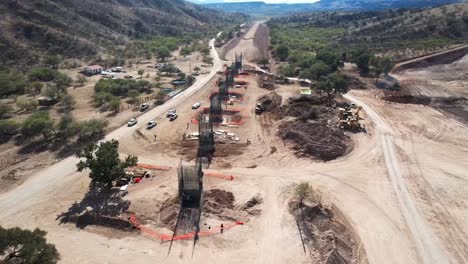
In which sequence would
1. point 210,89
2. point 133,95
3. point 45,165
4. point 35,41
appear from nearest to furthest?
point 45,165 → point 133,95 → point 210,89 → point 35,41

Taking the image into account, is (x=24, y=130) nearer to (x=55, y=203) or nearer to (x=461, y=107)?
(x=55, y=203)

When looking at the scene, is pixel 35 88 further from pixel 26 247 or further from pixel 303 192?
pixel 303 192

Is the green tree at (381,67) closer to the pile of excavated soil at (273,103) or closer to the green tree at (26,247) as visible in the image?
the pile of excavated soil at (273,103)

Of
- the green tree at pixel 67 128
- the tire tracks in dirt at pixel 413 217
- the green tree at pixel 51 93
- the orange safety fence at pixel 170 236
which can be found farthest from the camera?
the green tree at pixel 51 93

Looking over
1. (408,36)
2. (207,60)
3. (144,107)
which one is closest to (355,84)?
(144,107)

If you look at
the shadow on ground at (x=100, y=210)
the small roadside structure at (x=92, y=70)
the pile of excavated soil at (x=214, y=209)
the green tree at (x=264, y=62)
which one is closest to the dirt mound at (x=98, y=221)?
the shadow on ground at (x=100, y=210)

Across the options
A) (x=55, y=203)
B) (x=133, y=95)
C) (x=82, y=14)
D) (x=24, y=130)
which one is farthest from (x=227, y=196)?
(x=82, y=14)

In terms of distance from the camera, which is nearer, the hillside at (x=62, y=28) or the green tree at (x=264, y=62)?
the hillside at (x=62, y=28)
